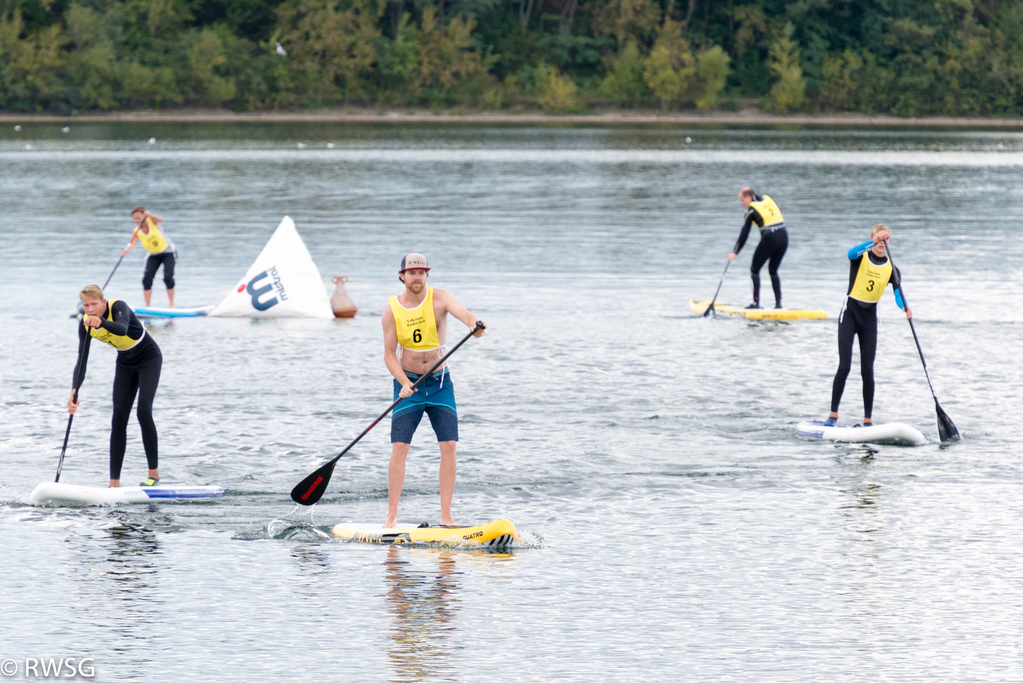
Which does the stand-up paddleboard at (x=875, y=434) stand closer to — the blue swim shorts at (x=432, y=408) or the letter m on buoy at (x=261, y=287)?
the blue swim shorts at (x=432, y=408)

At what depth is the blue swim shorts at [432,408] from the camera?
10.8 metres

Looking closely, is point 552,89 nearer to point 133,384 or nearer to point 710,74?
point 710,74

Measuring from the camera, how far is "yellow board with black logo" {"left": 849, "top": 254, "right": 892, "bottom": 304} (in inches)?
560

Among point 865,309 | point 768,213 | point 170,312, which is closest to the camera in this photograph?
point 865,309

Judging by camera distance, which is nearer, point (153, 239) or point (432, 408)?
point (432, 408)

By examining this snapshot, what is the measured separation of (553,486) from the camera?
1263 cm

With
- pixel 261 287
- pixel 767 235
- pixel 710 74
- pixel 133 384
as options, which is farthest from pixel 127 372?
pixel 710 74

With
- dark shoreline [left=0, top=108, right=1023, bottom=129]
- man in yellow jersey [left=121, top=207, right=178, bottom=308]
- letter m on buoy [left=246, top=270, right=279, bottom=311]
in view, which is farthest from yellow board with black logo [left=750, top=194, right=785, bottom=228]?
dark shoreline [left=0, top=108, right=1023, bottom=129]

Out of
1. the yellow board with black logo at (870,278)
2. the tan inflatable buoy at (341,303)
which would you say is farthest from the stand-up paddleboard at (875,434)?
the tan inflatable buoy at (341,303)

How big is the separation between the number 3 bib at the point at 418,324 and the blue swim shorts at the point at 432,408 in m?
0.24

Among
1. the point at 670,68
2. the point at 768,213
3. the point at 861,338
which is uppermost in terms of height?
the point at 670,68

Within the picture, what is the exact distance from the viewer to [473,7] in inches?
5064

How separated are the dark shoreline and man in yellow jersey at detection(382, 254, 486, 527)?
11502 centimetres

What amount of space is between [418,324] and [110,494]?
3.35 meters
